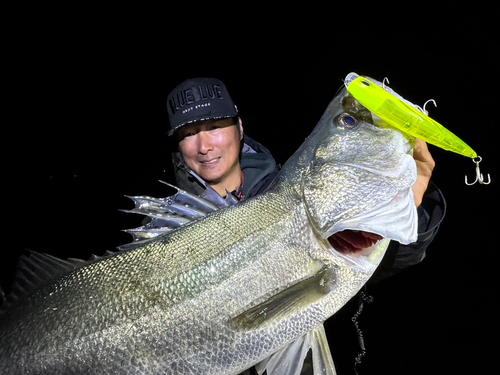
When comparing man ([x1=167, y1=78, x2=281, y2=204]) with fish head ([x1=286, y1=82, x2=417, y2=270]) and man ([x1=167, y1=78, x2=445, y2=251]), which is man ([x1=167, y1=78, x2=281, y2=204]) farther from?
fish head ([x1=286, y1=82, x2=417, y2=270])

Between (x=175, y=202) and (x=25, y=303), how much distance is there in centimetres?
63

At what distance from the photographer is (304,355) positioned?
1.16m

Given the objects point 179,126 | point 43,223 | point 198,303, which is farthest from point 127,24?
point 198,303

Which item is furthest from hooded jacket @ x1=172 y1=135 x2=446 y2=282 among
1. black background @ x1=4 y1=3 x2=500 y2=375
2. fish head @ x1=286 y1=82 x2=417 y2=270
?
black background @ x1=4 y1=3 x2=500 y2=375

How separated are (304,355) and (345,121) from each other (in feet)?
2.69

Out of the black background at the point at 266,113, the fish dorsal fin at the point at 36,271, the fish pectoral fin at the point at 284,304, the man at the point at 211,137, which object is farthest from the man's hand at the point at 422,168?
the black background at the point at 266,113

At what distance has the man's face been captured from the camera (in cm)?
190

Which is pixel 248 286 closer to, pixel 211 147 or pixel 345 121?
Answer: pixel 345 121

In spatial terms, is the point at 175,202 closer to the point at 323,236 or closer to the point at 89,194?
the point at 323,236

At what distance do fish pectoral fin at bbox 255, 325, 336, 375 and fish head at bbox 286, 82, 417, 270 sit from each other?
319 millimetres

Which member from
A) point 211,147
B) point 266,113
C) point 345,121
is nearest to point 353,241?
point 345,121

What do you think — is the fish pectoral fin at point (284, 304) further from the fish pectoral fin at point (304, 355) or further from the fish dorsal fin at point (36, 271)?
the fish dorsal fin at point (36, 271)

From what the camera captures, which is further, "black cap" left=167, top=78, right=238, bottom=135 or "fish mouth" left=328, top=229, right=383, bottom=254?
"black cap" left=167, top=78, right=238, bottom=135

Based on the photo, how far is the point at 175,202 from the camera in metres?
1.32
